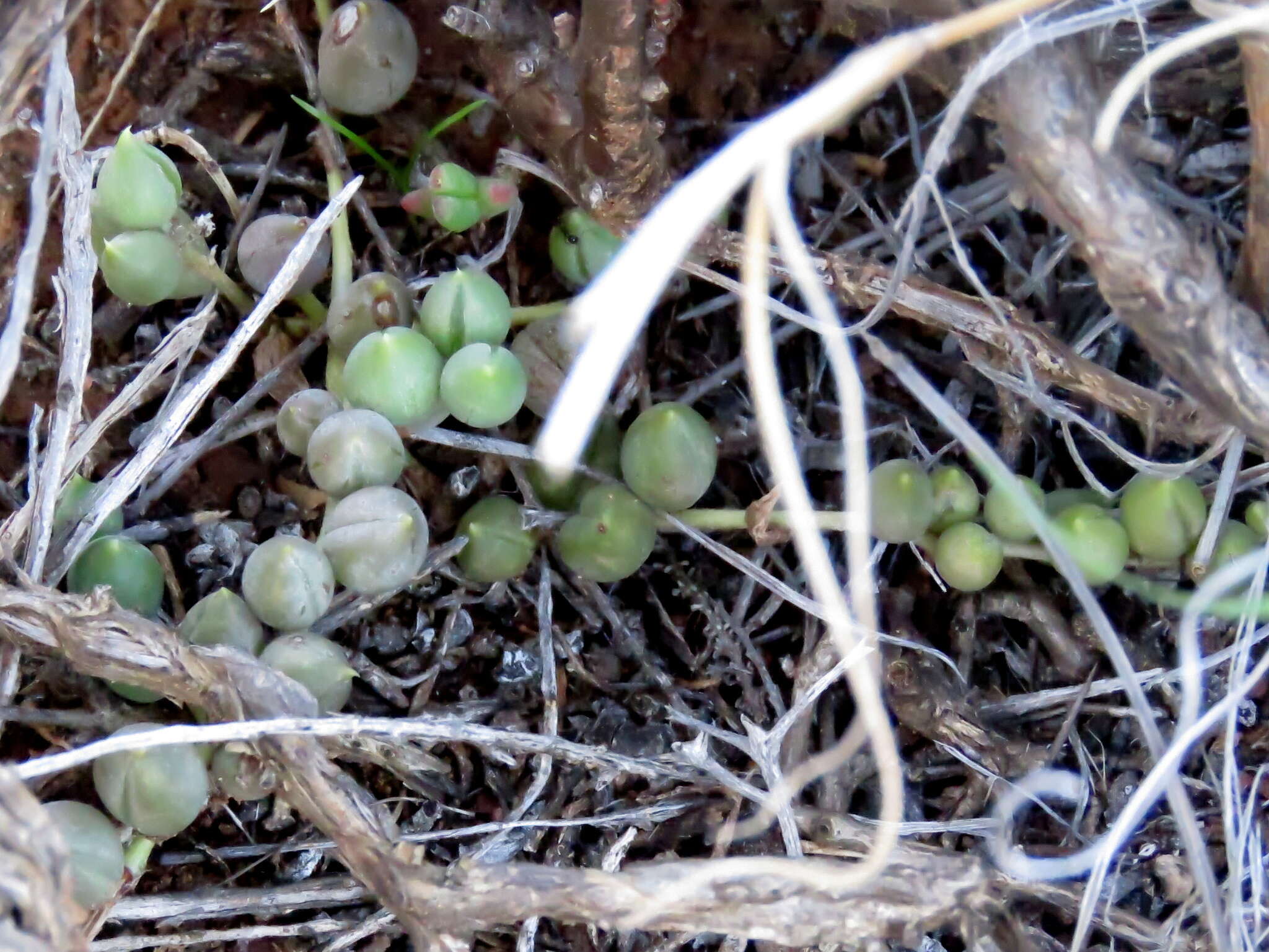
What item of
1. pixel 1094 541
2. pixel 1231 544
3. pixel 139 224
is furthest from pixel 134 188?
pixel 1231 544

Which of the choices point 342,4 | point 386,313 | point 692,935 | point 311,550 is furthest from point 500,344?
point 692,935

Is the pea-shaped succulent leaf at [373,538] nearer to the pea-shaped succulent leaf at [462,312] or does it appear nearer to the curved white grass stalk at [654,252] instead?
the pea-shaped succulent leaf at [462,312]

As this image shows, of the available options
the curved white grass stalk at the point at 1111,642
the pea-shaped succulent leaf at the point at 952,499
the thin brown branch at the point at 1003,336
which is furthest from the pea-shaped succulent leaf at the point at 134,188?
the pea-shaped succulent leaf at the point at 952,499

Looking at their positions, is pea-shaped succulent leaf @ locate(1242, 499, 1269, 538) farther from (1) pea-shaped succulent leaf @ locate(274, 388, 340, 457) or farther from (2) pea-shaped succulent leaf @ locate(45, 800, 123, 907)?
(2) pea-shaped succulent leaf @ locate(45, 800, 123, 907)

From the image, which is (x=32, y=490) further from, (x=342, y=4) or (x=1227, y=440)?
(x=1227, y=440)

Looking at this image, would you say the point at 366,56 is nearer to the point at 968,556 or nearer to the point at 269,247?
the point at 269,247

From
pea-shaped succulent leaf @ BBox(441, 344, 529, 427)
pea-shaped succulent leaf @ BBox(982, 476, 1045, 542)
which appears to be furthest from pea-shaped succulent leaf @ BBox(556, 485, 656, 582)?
pea-shaped succulent leaf @ BBox(982, 476, 1045, 542)
